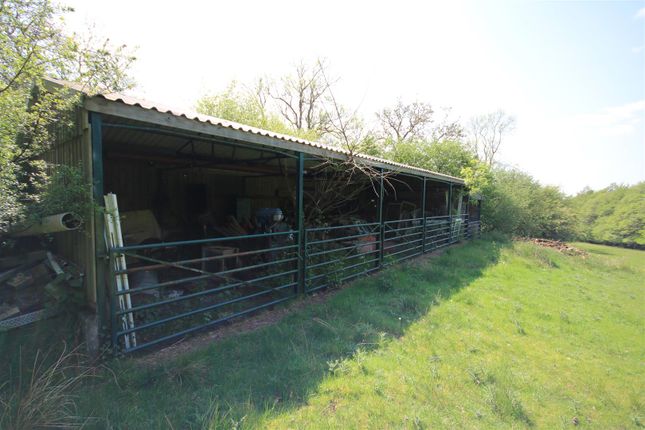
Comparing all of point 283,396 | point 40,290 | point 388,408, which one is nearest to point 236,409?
point 283,396

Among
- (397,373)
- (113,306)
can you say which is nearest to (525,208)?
(397,373)

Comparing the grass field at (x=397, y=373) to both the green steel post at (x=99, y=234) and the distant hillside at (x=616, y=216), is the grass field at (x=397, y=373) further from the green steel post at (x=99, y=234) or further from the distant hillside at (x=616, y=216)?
the distant hillside at (x=616, y=216)

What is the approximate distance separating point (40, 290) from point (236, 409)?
103 inches

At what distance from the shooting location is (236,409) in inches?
88.7

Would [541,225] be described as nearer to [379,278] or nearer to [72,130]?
[379,278]

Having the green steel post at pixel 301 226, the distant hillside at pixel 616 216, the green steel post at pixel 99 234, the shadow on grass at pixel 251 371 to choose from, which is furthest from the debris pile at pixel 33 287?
the distant hillside at pixel 616 216

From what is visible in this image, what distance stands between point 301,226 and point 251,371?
7.48 feet

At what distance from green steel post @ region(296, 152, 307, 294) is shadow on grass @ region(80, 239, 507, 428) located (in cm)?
47

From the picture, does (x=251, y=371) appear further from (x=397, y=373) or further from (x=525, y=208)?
(x=525, y=208)

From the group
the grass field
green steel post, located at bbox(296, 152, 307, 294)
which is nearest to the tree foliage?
the grass field

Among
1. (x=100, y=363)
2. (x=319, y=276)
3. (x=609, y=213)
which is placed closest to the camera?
(x=100, y=363)

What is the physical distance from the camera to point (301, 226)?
4.63m

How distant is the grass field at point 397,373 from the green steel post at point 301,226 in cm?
50

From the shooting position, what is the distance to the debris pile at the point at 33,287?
2.70 metres
